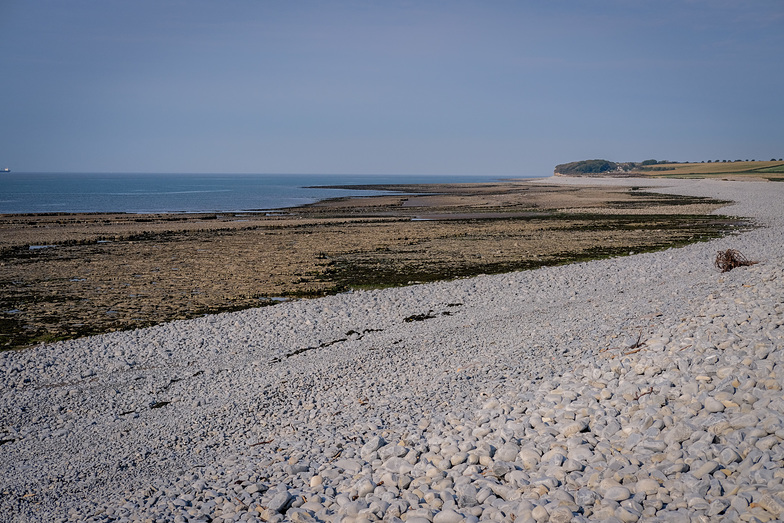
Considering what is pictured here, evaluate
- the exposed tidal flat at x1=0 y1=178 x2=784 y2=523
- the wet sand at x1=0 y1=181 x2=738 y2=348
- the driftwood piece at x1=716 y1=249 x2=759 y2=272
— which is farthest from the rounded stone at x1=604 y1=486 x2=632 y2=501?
the driftwood piece at x1=716 y1=249 x2=759 y2=272

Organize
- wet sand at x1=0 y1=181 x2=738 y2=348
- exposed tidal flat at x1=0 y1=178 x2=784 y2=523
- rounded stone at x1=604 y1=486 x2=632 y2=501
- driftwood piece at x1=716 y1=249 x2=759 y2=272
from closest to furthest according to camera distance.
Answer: rounded stone at x1=604 y1=486 x2=632 y2=501 < exposed tidal flat at x1=0 y1=178 x2=784 y2=523 < wet sand at x1=0 y1=181 x2=738 y2=348 < driftwood piece at x1=716 y1=249 x2=759 y2=272

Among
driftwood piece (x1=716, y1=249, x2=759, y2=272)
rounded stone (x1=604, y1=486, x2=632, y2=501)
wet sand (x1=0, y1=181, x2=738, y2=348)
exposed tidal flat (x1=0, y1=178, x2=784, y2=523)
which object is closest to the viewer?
rounded stone (x1=604, y1=486, x2=632, y2=501)

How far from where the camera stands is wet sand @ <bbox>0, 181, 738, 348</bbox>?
19.8 meters

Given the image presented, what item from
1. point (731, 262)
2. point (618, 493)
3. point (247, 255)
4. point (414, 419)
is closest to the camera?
point (618, 493)

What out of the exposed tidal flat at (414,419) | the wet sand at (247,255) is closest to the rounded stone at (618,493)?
the exposed tidal flat at (414,419)

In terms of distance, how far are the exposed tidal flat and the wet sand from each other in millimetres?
3939

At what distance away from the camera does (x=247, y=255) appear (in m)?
31.5

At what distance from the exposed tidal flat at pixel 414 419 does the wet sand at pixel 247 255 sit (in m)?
3.94

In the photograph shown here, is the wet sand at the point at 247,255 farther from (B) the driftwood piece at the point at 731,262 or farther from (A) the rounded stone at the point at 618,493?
(A) the rounded stone at the point at 618,493

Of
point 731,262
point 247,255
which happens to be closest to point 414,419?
point 731,262

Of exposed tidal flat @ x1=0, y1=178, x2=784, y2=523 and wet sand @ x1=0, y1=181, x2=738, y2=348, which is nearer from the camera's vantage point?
exposed tidal flat @ x1=0, y1=178, x2=784, y2=523

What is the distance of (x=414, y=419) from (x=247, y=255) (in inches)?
933

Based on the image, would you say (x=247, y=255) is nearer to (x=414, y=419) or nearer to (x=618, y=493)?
(x=414, y=419)

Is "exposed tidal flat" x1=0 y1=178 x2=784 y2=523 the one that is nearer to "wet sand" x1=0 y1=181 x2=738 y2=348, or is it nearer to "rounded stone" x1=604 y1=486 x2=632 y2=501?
"rounded stone" x1=604 y1=486 x2=632 y2=501
